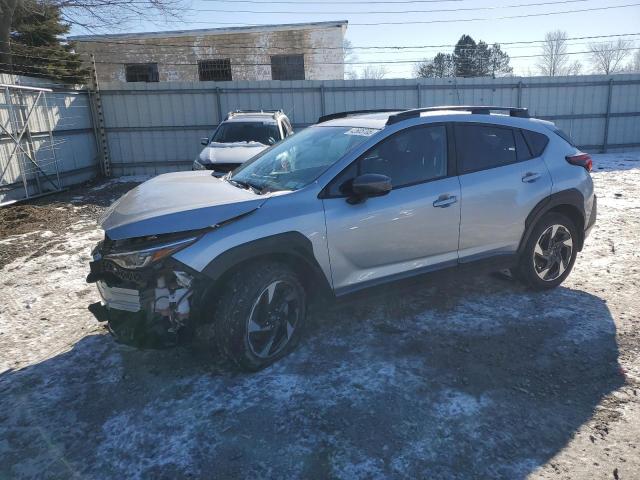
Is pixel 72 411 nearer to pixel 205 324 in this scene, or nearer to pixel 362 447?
pixel 205 324

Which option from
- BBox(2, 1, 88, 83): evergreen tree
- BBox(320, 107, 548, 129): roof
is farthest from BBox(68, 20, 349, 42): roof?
BBox(320, 107, 548, 129): roof

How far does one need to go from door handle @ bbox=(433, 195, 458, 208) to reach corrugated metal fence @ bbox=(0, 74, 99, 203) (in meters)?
9.04

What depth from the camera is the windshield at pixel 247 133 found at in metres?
9.72

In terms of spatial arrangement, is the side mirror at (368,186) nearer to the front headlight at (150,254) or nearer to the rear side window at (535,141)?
the front headlight at (150,254)

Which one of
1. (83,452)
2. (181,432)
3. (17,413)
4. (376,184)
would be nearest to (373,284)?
(376,184)

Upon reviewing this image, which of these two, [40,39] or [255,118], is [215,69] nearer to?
[40,39]

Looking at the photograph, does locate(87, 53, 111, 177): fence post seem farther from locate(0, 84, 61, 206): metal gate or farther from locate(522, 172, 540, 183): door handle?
locate(522, 172, 540, 183): door handle

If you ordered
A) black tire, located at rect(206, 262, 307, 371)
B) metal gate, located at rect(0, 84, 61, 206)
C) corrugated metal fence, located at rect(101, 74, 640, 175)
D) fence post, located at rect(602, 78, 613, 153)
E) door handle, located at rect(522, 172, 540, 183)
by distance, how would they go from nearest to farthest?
1. black tire, located at rect(206, 262, 307, 371)
2. door handle, located at rect(522, 172, 540, 183)
3. metal gate, located at rect(0, 84, 61, 206)
4. corrugated metal fence, located at rect(101, 74, 640, 175)
5. fence post, located at rect(602, 78, 613, 153)

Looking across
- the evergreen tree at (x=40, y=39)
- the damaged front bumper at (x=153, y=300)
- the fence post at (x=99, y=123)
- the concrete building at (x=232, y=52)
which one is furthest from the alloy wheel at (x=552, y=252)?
the concrete building at (x=232, y=52)

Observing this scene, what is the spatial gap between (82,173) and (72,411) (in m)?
11.2

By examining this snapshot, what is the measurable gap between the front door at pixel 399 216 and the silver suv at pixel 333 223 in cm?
1

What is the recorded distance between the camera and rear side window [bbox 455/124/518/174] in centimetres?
413

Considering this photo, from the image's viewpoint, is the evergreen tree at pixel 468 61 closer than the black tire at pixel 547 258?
No

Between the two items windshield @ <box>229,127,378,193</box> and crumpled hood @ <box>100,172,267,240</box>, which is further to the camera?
windshield @ <box>229,127,378,193</box>
